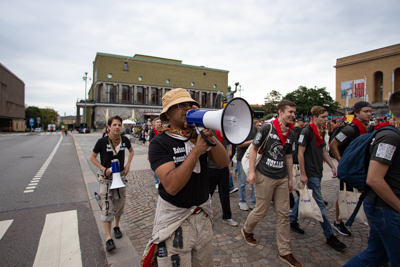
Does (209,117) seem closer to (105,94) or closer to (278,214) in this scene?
(278,214)

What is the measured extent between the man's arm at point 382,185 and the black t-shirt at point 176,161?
1370mm

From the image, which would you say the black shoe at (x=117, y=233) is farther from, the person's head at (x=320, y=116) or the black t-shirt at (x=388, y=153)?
the person's head at (x=320, y=116)

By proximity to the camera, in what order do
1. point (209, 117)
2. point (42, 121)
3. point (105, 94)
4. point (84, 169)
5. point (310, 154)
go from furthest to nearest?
point (42, 121), point (105, 94), point (84, 169), point (310, 154), point (209, 117)

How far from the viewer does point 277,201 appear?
312 centimetres

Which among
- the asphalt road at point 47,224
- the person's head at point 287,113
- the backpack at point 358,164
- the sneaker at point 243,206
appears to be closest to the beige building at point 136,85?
the asphalt road at point 47,224

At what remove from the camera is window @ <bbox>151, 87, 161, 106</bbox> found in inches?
2069

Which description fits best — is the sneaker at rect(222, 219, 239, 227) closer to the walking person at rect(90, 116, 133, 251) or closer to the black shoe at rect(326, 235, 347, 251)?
the black shoe at rect(326, 235, 347, 251)

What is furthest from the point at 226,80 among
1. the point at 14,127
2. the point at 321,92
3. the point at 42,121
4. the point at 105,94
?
the point at 42,121

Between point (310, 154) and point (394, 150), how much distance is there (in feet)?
5.72

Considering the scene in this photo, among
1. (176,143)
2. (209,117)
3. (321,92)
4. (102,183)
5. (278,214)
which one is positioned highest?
(321,92)

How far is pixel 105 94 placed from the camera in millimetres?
47156

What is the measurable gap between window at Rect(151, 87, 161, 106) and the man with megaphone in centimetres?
5181

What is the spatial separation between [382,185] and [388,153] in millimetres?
255

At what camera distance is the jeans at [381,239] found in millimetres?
1863
